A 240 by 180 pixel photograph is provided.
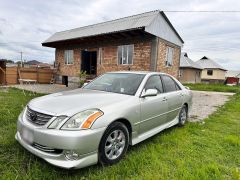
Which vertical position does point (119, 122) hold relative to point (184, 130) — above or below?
above

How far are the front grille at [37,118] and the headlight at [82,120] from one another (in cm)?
29

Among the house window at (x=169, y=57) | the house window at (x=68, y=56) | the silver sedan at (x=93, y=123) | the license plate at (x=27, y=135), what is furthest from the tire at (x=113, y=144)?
the house window at (x=68, y=56)

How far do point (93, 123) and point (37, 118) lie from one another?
80 centimetres

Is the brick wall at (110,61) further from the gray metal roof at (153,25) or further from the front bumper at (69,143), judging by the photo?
the front bumper at (69,143)

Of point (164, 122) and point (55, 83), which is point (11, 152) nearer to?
point (164, 122)

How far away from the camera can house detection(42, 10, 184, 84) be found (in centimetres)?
1195

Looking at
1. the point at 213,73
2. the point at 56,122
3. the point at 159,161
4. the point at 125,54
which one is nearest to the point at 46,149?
the point at 56,122

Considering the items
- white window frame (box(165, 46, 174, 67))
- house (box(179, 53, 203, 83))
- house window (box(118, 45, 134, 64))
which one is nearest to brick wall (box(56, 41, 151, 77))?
house window (box(118, 45, 134, 64))

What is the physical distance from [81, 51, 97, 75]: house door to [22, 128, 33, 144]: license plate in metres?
13.3

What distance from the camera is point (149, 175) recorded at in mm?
2723

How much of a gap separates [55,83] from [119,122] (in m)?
16.4

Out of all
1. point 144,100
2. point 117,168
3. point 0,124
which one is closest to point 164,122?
point 144,100

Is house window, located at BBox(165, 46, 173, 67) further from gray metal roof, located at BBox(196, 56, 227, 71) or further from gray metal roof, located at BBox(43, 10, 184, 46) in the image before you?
gray metal roof, located at BBox(196, 56, 227, 71)

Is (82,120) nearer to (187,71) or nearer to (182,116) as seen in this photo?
(182,116)
